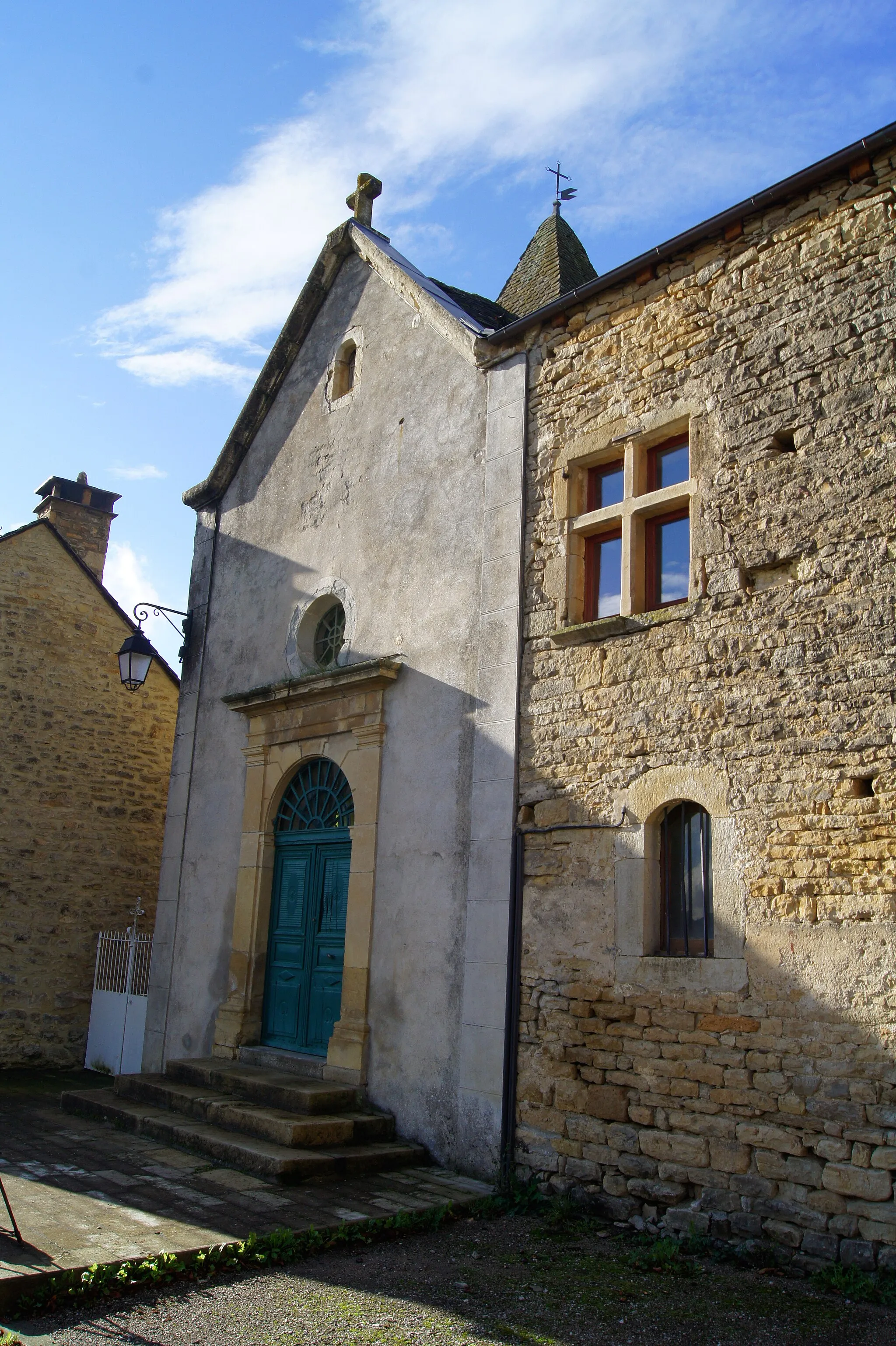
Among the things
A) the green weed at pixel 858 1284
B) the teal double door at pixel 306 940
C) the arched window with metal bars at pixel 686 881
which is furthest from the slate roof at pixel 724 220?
the green weed at pixel 858 1284

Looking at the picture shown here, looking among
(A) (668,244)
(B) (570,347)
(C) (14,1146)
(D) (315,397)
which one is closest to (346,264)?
(D) (315,397)

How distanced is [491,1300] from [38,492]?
40.4ft

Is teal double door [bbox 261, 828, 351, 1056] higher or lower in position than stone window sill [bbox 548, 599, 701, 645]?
lower

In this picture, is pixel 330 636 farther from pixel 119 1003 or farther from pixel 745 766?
pixel 119 1003

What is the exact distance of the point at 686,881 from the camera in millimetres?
6008

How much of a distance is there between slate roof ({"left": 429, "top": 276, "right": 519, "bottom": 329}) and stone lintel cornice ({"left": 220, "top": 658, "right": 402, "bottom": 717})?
299 centimetres

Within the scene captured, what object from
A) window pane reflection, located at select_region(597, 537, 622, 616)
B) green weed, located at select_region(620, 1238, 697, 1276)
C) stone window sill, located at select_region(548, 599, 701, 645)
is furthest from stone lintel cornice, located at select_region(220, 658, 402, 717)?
green weed, located at select_region(620, 1238, 697, 1276)

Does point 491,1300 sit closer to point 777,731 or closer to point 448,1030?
point 448,1030

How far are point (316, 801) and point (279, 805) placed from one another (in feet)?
1.68

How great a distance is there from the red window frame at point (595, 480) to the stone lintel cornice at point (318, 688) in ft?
6.33

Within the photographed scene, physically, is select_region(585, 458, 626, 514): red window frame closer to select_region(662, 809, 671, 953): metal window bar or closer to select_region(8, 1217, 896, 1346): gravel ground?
select_region(662, 809, 671, 953): metal window bar

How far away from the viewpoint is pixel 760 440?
6.01 m

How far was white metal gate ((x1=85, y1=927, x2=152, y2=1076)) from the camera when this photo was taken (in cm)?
1065

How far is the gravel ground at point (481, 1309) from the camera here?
4.23 m
